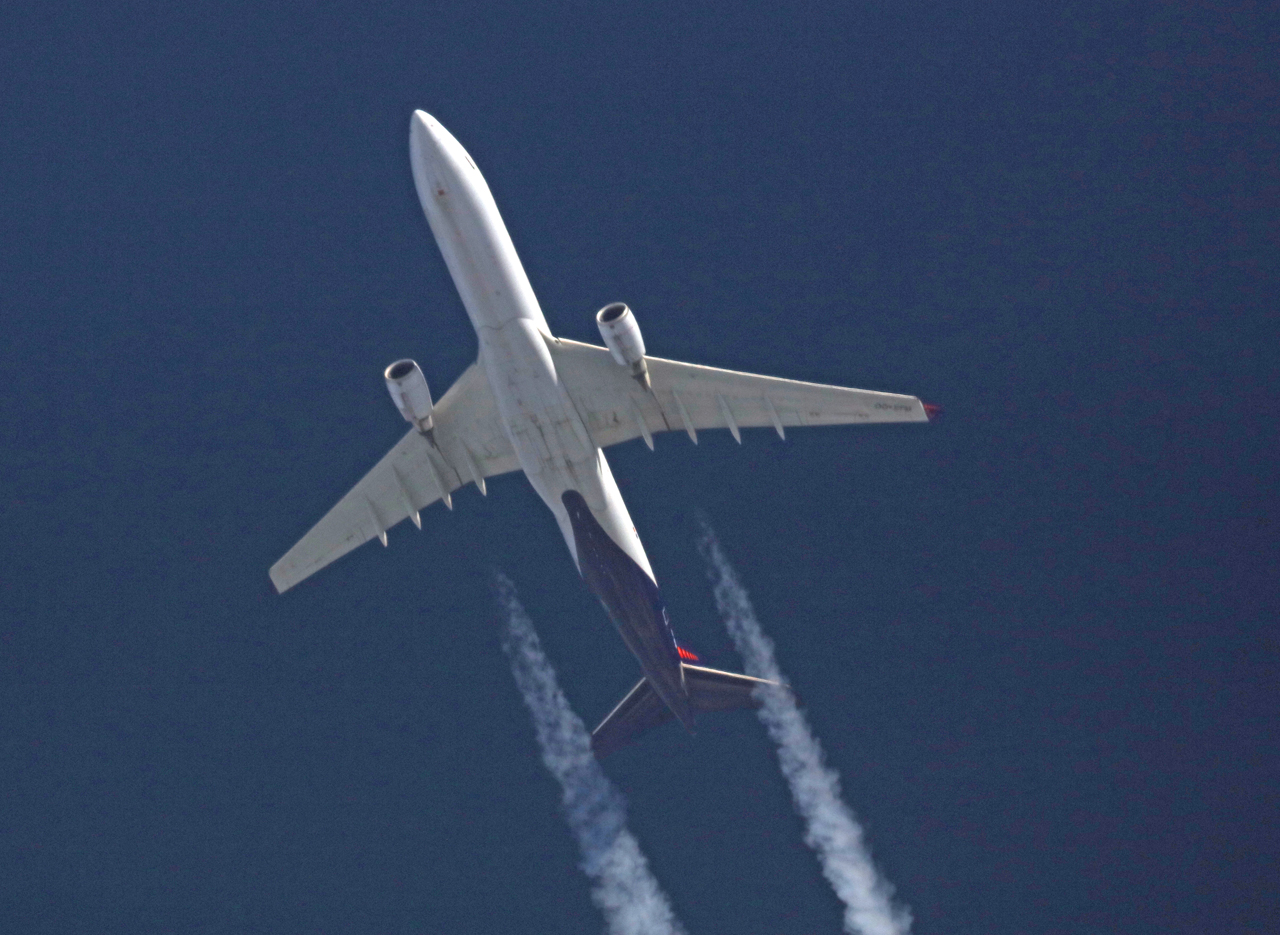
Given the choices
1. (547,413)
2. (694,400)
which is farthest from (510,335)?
(694,400)

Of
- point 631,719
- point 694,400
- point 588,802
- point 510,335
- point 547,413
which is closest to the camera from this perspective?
point 510,335

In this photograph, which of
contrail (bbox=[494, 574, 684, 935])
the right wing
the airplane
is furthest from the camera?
contrail (bbox=[494, 574, 684, 935])

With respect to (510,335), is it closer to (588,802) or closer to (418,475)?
(418,475)

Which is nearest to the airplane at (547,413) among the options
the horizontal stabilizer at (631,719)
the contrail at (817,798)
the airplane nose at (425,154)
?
the airplane nose at (425,154)

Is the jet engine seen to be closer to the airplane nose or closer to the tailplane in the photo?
the airplane nose

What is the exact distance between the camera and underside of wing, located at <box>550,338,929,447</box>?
4128cm

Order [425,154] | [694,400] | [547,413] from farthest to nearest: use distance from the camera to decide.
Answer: [694,400] < [547,413] < [425,154]

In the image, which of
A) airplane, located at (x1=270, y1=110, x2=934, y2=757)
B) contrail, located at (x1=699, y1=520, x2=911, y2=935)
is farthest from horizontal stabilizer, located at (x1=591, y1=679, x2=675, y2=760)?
contrail, located at (x1=699, y1=520, x2=911, y2=935)

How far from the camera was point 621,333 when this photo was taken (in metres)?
39.2

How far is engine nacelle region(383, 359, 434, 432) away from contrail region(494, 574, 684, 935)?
16051mm

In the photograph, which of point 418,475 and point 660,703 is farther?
point 660,703

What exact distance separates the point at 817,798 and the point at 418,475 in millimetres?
21875

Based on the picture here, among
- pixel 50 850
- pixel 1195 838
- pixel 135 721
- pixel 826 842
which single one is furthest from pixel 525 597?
pixel 1195 838

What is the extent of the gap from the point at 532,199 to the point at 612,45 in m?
11.2
